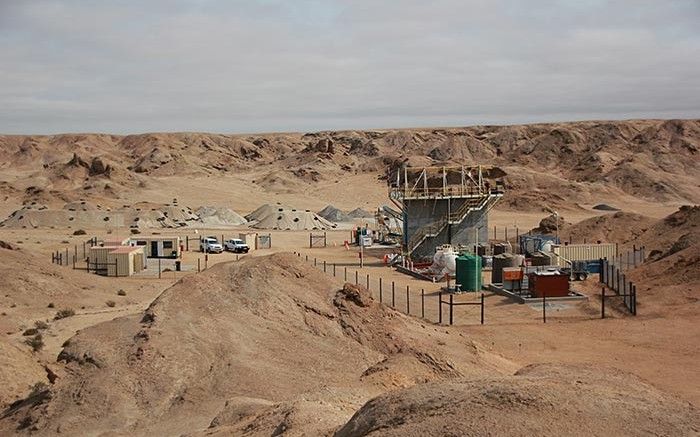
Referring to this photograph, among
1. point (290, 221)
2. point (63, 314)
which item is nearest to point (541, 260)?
point (63, 314)

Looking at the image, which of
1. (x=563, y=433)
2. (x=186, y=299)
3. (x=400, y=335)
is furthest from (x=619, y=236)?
(x=563, y=433)

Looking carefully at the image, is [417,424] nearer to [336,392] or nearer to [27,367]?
[336,392]

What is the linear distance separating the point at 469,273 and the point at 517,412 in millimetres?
25591

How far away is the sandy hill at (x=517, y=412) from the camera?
377 inches

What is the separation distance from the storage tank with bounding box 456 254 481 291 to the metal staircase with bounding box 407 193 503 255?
378 inches

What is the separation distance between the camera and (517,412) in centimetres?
992

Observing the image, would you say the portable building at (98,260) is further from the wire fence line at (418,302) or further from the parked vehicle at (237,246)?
the wire fence line at (418,302)

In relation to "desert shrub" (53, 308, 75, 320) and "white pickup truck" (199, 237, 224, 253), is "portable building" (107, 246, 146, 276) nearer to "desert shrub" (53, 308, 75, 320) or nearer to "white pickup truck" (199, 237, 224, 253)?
"desert shrub" (53, 308, 75, 320)

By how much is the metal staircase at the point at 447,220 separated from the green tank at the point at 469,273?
31.3 feet

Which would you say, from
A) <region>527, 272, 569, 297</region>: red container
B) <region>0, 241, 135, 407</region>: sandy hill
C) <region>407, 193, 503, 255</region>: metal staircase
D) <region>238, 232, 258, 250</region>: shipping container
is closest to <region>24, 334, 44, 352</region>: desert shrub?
<region>0, 241, 135, 407</region>: sandy hill

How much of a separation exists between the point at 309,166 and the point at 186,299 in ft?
321

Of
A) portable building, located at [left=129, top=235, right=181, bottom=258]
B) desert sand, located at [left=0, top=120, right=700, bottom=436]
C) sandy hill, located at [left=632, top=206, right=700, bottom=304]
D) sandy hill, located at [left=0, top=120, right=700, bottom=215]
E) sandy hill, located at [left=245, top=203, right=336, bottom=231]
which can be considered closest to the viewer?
desert sand, located at [left=0, top=120, right=700, bottom=436]

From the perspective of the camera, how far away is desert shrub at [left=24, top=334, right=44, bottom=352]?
23542mm

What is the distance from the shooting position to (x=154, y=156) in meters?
132
